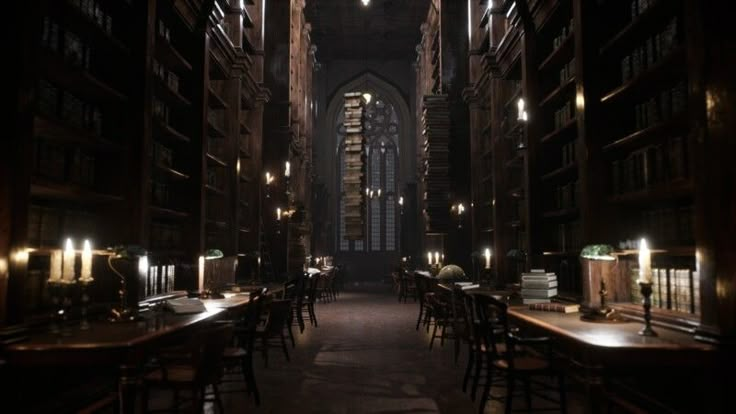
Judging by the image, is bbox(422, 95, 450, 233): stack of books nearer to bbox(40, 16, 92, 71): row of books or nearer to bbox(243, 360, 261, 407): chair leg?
bbox(243, 360, 261, 407): chair leg

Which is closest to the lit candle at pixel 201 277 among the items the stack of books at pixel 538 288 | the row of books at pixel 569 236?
the stack of books at pixel 538 288

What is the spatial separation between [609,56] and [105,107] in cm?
413

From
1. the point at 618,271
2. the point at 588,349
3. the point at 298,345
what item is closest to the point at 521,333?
the point at 618,271

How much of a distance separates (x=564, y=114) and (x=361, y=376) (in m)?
3.30

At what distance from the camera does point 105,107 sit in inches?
191

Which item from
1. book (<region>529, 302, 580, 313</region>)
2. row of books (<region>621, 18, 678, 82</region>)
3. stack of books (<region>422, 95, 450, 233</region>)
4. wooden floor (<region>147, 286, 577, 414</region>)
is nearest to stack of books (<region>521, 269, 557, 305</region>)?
book (<region>529, 302, 580, 313</region>)

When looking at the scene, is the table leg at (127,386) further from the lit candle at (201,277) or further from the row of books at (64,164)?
the lit candle at (201,277)

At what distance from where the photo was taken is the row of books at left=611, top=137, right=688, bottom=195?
365 centimetres

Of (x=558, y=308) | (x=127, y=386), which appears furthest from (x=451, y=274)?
(x=127, y=386)

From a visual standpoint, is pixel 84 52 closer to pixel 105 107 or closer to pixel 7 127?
pixel 105 107

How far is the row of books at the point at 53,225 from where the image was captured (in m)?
3.81

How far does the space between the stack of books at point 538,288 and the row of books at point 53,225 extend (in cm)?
375

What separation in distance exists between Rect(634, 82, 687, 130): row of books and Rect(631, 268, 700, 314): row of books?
38.8 inches

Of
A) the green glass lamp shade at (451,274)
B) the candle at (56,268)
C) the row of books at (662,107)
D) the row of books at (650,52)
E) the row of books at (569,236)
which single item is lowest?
the green glass lamp shade at (451,274)
